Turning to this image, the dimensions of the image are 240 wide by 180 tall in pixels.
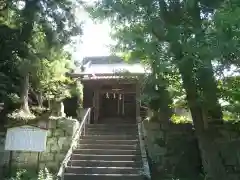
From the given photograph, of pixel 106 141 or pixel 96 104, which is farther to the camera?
pixel 96 104

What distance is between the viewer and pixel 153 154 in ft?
39.5

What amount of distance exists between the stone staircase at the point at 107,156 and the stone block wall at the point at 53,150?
60cm

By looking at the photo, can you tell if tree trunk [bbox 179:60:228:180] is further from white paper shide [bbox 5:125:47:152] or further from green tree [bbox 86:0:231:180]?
white paper shide [bbox 5:125:47:152]

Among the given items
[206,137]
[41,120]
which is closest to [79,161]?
[41,120]

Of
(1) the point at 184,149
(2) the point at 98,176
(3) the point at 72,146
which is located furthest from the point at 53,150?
(1) the point at 184,149

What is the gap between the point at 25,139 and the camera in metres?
11.1

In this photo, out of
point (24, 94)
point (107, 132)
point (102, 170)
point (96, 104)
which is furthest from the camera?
point (96, 104)

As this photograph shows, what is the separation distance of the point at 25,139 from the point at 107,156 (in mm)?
2850

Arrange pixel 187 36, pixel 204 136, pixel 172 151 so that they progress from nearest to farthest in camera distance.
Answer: pixel 187 36 → pixel 204 136 → pixel 172 151

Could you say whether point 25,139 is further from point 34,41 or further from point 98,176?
point 34,41

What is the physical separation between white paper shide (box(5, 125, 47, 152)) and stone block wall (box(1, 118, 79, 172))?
1.07 m

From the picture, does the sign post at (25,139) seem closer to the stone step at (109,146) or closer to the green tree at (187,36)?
the stone step at (109,146)

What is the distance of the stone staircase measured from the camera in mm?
10242

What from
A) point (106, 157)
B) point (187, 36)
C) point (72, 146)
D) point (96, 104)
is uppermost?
point (187, 36)
